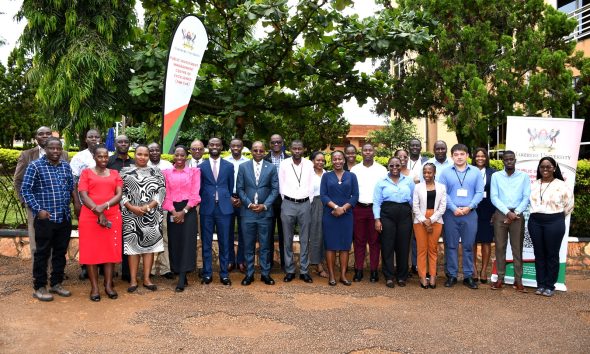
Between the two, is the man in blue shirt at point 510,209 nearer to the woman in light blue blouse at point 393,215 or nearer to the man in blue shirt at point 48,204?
the woman in light blue blouse at point 393,215

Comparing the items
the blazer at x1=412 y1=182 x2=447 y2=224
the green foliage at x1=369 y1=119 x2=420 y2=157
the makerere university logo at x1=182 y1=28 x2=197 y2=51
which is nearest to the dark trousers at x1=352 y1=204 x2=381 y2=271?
the blazer at x1=412 y1=182 x2=447 y2=224

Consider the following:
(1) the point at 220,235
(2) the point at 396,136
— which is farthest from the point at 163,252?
(2) the point at 396,136

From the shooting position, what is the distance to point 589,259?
25.9 feet

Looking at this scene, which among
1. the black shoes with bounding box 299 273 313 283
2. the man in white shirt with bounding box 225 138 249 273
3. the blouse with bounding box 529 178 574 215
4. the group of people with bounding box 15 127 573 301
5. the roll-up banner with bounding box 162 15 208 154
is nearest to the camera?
the group of people with bounding box 15 127 573 301

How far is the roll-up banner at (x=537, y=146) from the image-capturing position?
6.72m

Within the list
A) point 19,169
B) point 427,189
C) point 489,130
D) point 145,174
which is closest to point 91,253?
point 145,174

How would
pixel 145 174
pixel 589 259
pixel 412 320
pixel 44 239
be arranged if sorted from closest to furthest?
pixel 412 320 → pixel 44 239 → pixel 145 174 → pixel 589 259

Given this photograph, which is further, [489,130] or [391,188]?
[489,130]

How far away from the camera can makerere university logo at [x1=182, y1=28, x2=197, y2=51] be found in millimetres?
7046

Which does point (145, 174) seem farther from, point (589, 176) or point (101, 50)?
point (589, 176)

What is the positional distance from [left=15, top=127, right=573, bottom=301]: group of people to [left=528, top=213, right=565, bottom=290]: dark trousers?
1 cm

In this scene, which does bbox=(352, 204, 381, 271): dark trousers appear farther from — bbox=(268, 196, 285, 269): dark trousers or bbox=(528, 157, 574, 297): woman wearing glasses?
bbox=(528, 157, 574, 297): woman wearing glasses

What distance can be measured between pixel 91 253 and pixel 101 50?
18.3 feet

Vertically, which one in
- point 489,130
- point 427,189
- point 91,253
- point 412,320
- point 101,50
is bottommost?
point 412,320
